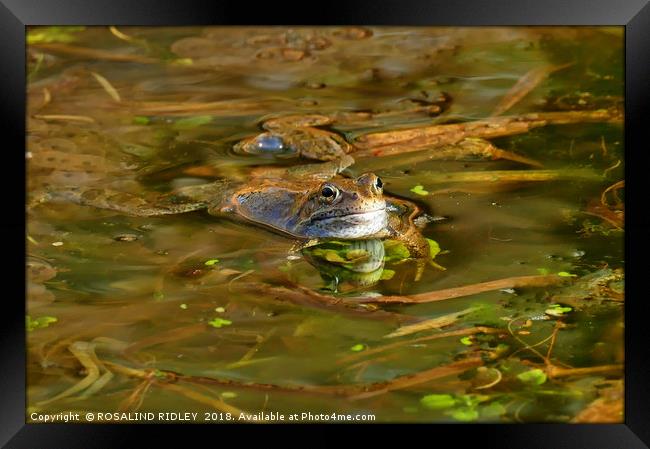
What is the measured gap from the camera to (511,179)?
523 centimetres

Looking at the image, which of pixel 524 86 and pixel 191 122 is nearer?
pixel 524 86

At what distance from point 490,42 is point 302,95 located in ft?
3.38

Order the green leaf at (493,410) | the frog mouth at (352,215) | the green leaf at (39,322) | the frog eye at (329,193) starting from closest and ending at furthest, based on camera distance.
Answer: the green leaf at (493,410) < the green leaf at (39,322) < the frog mouth at (352,215) < the frog eye at (329,193)

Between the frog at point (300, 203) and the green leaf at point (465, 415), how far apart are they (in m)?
1.03

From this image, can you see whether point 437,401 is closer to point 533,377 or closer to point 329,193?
point 533,377

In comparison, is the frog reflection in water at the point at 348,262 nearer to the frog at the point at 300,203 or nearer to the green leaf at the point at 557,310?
the frog at the point at 300,203

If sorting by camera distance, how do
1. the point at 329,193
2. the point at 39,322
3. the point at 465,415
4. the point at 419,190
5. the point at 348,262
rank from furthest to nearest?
the point at 329,193
the point at 419,190
the point at 348,262
the point at 39,322
the point at 465,415

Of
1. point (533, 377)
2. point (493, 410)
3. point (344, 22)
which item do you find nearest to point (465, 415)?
point (493, 410)

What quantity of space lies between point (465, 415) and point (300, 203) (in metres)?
1.79

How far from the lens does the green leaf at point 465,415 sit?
168 inches

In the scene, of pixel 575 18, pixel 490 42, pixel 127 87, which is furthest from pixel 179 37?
pixel 575 18

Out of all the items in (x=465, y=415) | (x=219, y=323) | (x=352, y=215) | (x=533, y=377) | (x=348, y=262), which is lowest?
(x=465, y=415)

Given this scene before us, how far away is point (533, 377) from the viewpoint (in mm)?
4379

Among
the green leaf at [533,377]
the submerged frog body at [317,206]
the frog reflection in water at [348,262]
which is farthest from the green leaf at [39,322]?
the green leaf at [533,377]
